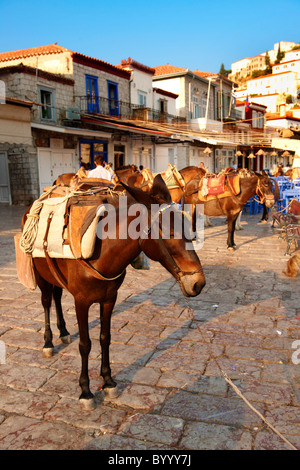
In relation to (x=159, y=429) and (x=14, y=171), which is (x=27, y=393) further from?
(x=14, y=171)

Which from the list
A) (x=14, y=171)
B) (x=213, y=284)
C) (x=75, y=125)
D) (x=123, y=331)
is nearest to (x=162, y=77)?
(x=75, y=125)

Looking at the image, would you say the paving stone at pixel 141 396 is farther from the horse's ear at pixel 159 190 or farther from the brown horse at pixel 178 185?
the brown horse at pixel 178 185

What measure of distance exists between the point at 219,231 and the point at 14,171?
10.6 meters

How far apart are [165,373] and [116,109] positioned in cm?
1998

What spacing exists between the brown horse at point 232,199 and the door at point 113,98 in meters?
13.1

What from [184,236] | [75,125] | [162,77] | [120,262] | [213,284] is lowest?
[213,284]

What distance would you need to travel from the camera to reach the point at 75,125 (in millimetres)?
18234

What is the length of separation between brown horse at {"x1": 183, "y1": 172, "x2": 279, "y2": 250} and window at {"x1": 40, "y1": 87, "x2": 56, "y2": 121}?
10.1 meters

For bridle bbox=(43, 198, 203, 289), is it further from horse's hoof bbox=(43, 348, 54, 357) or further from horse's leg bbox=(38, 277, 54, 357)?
horse's hoof bbox=(43, 348, 54, 357)

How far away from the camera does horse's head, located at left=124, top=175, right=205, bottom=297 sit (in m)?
2.47

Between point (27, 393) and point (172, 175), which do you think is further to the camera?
point (172, 175)

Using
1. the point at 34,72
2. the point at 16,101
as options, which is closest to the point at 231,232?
the point at 16,101

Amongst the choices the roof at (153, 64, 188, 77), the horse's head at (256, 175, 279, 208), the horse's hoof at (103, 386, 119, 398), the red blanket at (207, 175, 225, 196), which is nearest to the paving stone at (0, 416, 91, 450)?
the horse's hoof at (103, 386, 119, 398)

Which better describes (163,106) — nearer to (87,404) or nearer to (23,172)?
(23,172)
